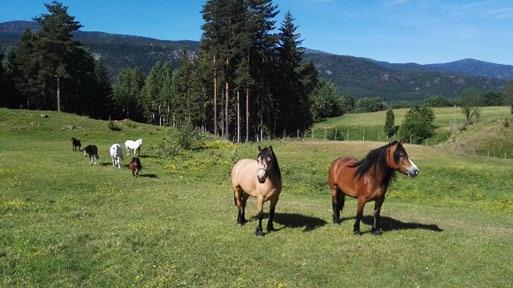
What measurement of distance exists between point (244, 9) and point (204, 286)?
57134 millimetres

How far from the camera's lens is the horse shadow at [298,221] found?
1911 cm

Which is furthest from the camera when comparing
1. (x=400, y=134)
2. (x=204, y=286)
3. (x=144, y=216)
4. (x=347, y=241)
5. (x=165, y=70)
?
(x=165, y=70)

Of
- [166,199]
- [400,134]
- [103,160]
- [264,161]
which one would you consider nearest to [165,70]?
[400,134]

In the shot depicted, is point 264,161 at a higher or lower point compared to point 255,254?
higher

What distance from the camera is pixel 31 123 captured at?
2395 inches

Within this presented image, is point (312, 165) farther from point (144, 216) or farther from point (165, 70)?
point (165, 70)

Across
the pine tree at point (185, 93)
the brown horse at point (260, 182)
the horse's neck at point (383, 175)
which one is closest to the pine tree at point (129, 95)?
the pine tree at point (185, 93)

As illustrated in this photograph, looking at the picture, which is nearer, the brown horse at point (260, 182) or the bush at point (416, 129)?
the brown horse at point (260, 182)

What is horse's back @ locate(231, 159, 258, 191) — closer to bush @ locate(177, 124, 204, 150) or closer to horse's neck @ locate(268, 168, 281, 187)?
horse's neck @ locate(268, 168, 281, 187)

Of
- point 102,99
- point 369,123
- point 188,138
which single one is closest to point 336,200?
Result: point 188,138

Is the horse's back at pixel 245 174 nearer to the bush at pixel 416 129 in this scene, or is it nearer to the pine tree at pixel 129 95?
the bush at pixel 416 129

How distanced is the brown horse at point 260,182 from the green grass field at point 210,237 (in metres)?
0.88

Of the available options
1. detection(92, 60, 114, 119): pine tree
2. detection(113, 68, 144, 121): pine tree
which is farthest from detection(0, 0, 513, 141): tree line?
detection(113, 68, 144, 121): pine tree

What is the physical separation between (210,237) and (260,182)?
9.35 ft
